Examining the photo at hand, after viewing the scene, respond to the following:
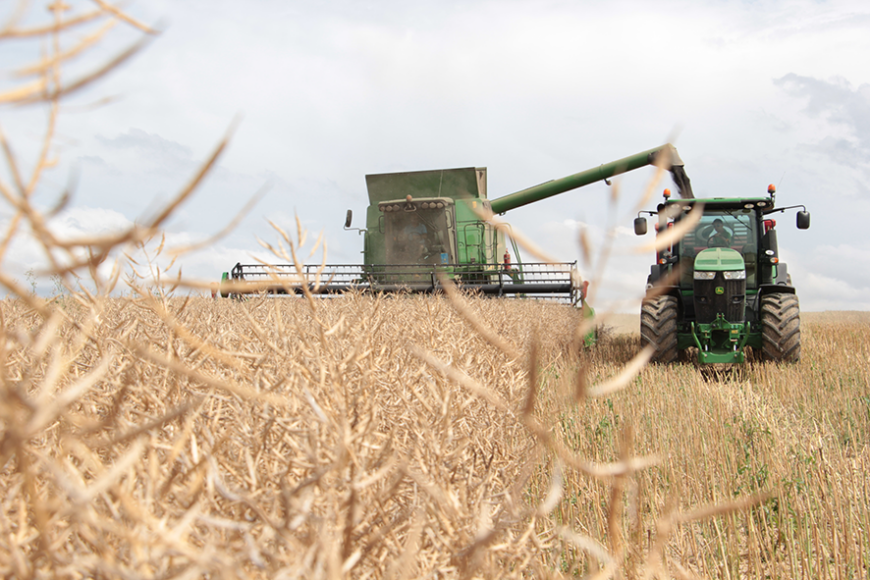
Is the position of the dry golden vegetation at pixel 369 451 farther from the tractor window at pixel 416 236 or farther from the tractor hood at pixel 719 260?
the tractor window at pixel 416 236

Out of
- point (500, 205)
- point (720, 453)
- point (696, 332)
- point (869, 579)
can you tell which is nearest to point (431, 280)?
point (500, 205)

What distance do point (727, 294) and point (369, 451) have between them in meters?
6.87

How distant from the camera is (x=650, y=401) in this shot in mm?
5797

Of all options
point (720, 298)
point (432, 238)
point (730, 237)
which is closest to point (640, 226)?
point (720, 298)

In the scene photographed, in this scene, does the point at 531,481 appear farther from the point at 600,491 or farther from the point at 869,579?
the point at 869,579

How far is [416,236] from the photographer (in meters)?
11.7

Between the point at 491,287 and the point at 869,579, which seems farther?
the point at 491,287

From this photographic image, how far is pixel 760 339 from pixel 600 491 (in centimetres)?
519

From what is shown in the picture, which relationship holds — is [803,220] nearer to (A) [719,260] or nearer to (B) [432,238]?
(A) [719,260]

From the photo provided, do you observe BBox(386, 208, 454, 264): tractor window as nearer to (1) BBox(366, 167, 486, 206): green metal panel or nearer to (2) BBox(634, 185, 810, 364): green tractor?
(1) BBox(366, 167, 486, 206): green metal panel

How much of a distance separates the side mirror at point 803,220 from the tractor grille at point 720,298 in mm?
943

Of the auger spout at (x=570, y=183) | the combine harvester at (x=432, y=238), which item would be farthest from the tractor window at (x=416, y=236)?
the auger spout at (x=570, y=183)

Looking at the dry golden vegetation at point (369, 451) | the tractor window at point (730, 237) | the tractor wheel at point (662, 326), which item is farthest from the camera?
the tractor window at point (730, 237)

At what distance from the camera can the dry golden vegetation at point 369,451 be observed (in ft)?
2.59
